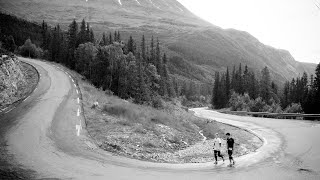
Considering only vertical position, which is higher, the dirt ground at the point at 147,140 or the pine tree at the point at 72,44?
the pine tree at the point at 72,44

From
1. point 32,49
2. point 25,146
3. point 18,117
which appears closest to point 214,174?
point 25,146

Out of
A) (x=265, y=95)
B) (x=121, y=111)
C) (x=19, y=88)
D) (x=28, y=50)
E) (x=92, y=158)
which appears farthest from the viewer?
(x=265, y=95)

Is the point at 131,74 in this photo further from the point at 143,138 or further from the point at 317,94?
the point at 317,94

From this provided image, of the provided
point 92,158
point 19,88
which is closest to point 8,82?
point 19,88

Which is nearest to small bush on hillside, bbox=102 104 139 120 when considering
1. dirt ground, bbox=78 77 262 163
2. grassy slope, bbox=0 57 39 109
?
dirt ground, bbox=78 77 262 163

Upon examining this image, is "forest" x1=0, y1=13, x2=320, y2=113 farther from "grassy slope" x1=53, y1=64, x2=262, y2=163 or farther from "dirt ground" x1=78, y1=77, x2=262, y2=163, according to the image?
"dirt ground" x1=78, y1=77, x2=262, y2=163

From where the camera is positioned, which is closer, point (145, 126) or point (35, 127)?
point (35, 127)

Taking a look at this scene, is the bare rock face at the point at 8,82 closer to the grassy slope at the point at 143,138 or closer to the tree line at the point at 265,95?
the grassy slope at the point at 143,138

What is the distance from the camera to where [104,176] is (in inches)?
432

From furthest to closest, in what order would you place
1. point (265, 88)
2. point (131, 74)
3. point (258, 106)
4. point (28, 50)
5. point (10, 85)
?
point (265, 88)
point (28, 50)
point (258, 106)
point (131, 74)
point (10, 85)

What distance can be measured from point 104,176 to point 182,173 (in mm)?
3530

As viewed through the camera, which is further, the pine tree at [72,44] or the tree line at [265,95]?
the pine tree at [72,44]

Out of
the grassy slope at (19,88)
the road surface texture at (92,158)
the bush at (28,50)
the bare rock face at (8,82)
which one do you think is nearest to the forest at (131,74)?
the bush at (28,50)

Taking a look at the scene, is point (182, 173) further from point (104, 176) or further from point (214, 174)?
point (104, 176)
